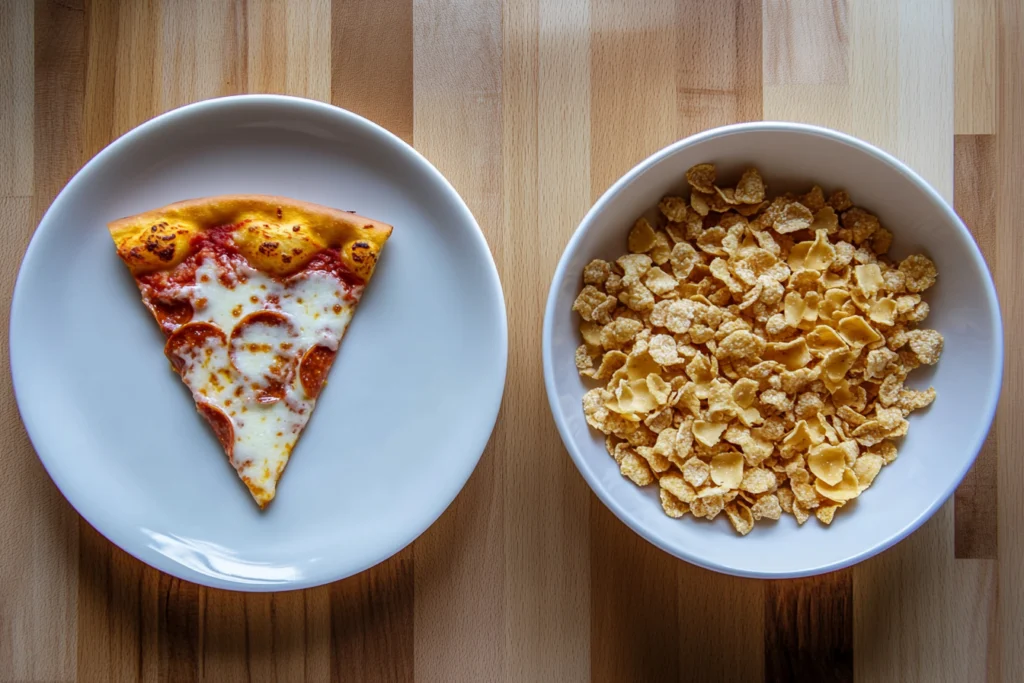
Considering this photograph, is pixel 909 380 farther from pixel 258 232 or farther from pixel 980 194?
pixel 258 232

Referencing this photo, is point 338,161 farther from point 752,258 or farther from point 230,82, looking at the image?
point 752,258

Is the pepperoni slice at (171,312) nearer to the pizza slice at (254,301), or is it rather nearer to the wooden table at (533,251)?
the pizza slice at (254,301)

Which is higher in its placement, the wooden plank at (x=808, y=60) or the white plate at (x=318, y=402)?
the wooden plank at (x=808, y=60)

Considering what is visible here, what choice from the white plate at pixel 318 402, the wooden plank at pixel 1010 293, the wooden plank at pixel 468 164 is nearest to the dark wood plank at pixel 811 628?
the wooden plank at pixel 1010 293

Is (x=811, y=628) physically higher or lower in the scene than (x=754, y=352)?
lower

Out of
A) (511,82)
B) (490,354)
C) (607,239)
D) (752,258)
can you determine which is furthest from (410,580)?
(511,82)

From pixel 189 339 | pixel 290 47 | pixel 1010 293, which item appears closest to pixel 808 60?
pixel 1010 293
